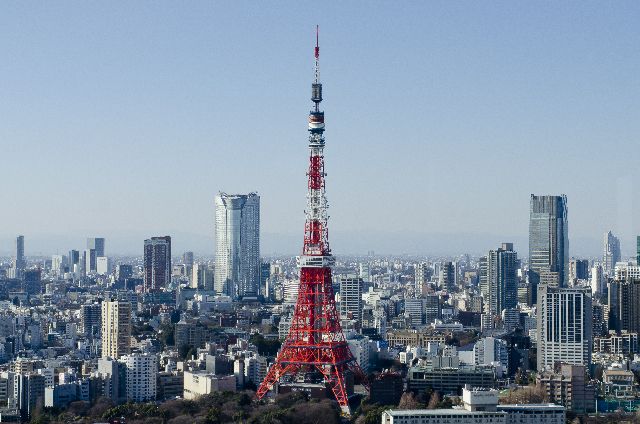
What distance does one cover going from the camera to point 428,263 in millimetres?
36125

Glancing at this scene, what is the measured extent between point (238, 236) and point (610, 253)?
18150 mm

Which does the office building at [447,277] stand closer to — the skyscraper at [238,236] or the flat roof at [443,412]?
the skyscraper at [238,236]

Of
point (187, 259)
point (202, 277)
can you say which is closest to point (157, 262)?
point (202, 277)

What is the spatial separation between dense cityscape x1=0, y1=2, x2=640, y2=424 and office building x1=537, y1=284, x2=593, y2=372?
2cm

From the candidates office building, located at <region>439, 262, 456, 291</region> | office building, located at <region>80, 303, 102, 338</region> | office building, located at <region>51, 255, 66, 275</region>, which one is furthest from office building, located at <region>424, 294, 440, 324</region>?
office building, located at <region>51, 255, 66, 275</region>

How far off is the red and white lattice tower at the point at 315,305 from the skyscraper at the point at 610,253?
16.2 feet

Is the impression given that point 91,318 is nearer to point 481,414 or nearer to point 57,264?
point 481,414

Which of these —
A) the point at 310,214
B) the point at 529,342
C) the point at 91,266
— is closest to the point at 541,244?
the point at 529,342

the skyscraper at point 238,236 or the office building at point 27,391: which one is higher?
the skyscraper at point 238,236

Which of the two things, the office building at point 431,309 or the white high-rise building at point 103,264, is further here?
the white high-rise building at point 103,264

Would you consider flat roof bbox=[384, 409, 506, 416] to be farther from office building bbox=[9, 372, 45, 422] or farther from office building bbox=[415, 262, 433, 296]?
office building bbox=[415, 262, 433, 296]

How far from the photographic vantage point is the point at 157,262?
139ft

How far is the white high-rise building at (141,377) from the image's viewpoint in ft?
55.7

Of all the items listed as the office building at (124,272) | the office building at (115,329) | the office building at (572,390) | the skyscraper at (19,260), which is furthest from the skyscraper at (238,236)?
the office building at (572,390)
